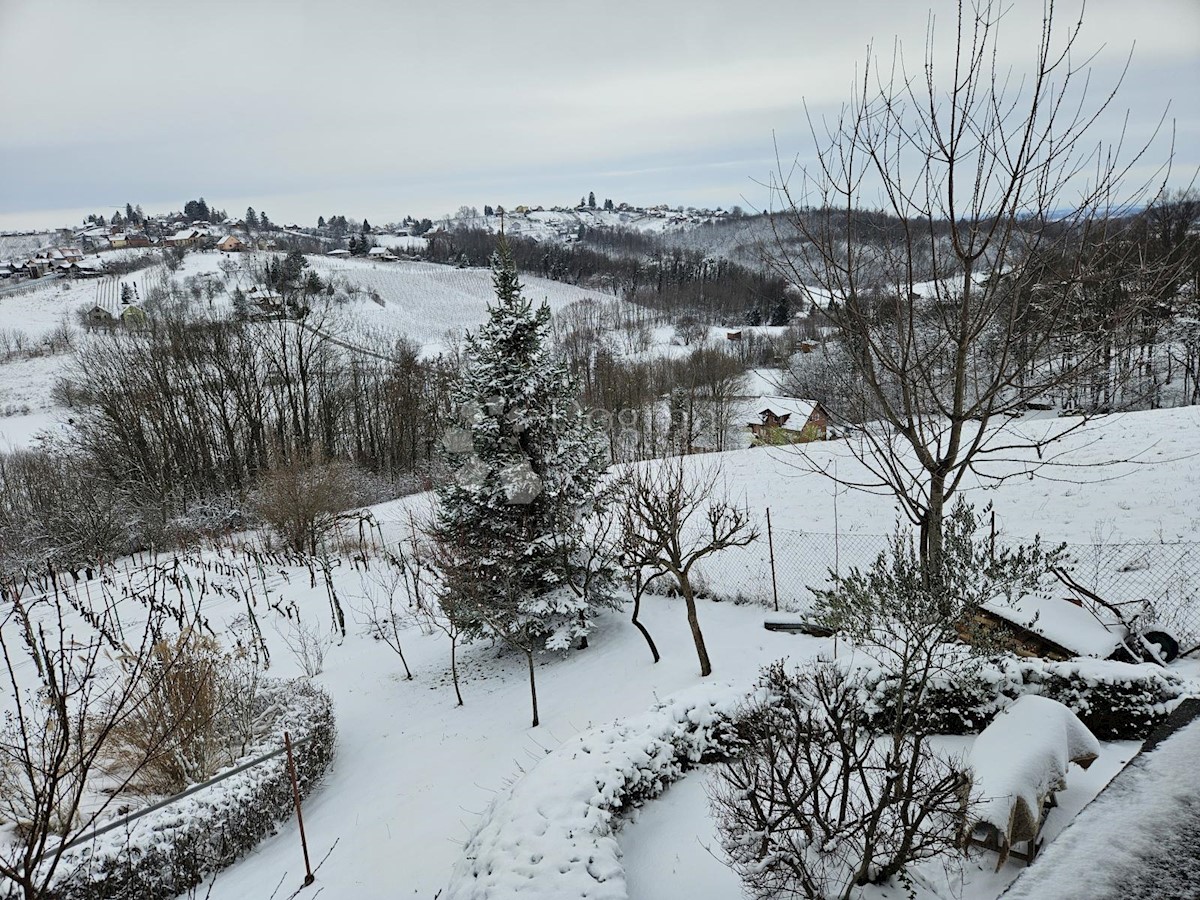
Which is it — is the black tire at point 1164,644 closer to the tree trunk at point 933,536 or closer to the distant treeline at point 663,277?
the tree trunk at point 933,536

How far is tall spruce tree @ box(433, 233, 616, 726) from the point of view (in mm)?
9664

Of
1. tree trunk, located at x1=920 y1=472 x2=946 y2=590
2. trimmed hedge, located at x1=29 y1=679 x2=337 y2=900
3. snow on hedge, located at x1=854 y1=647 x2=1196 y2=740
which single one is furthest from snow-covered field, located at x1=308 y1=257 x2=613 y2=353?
snow on hedge, located at x1=854 y1=647 x2=1196 y2=740

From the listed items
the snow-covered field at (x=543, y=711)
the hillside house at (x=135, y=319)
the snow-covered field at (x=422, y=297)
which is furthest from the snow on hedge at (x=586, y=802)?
the snow-covered field at (x=422, y=297)

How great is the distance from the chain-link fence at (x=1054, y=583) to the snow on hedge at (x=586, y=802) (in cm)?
202

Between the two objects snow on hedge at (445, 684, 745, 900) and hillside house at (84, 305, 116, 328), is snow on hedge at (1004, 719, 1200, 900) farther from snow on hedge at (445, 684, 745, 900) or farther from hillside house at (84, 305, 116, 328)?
hillside house at (84, 305, 116, 328)

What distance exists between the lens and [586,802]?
514 cm

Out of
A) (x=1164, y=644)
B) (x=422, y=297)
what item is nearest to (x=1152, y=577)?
(x=1164, y=644)

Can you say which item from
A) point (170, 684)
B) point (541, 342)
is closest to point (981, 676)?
point (541, 342)

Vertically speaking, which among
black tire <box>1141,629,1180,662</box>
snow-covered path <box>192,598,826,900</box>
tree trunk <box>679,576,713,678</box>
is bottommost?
snow-covered path <box>192,598,826,900</box>

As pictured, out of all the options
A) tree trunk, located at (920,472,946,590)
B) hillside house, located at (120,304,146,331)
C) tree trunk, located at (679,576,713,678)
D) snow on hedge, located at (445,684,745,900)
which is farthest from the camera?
hillside house, located at (120,304,146,331)

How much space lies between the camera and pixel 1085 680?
5512 mm

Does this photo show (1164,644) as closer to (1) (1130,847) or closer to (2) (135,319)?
(1) (1130,847)

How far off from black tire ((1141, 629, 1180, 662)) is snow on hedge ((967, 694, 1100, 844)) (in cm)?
283

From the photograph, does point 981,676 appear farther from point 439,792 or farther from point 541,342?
point 541,342
